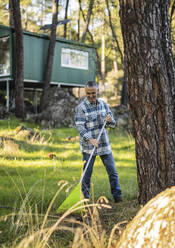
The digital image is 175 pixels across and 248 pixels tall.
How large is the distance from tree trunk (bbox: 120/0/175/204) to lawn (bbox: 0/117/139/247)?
2.30 feet

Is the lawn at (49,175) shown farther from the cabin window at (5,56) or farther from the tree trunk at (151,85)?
the cabin window at (5,56)

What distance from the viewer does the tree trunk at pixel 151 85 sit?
156 inches

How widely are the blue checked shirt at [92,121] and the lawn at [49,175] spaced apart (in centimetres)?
69

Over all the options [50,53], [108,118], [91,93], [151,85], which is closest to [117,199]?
[108,118]

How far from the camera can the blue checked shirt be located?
4876mm

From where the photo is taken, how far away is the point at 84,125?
493 centimetres

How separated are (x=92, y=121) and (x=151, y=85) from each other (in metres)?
1.21

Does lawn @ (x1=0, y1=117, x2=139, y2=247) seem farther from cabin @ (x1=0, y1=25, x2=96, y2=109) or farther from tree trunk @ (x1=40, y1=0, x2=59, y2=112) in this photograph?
cabin @ (x1=0, y1=25, x2=96, y2=109)

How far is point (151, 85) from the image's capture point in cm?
407

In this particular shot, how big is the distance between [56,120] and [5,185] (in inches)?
340

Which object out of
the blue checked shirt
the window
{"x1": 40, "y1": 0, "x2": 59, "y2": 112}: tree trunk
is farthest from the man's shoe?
the window

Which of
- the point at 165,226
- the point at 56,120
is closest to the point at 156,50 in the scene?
the point at 165,226

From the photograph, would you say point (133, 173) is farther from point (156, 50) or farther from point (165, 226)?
point (165, 226)

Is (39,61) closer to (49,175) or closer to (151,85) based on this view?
(49,175)
